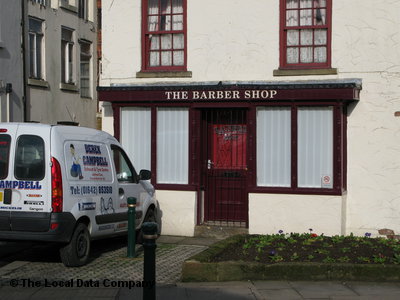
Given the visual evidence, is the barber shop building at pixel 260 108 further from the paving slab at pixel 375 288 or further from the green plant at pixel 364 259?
the paving slab at pixel 375 288

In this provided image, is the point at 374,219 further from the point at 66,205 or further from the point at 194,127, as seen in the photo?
the point at 66,205

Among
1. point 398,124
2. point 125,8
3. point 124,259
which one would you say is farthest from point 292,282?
point 125,8

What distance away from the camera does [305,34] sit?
1334 cm

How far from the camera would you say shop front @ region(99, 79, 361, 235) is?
42.3 ft

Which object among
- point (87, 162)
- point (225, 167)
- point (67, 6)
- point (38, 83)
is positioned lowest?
point (225, 167)

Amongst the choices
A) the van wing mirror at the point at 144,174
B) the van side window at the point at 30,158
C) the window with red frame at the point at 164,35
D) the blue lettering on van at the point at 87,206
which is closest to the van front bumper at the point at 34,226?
the blue lettering on van at the point at 87,206

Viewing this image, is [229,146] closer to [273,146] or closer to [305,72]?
[273,146]

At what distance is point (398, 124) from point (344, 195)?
1703 millimetres

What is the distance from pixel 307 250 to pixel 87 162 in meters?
3.63

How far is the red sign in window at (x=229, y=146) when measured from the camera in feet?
45.5

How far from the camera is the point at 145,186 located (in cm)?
1241

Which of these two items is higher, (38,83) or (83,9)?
(83,9)

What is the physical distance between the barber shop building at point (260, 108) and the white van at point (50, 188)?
11.6ft

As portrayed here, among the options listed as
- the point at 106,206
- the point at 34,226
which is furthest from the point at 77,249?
the point at 106,206
